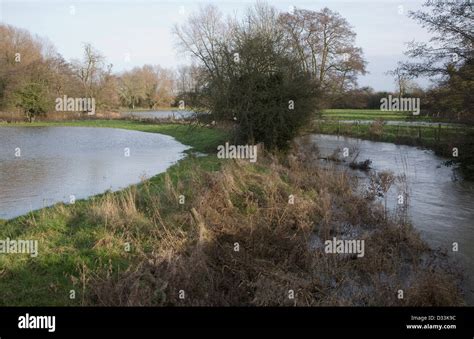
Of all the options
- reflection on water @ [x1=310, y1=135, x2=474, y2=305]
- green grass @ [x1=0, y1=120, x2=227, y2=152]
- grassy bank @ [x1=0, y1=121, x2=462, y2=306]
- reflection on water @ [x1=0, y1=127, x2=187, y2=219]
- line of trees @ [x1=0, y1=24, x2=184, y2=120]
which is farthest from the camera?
line of trees @ [x1=0, y1=24, x2=184, y2=120]

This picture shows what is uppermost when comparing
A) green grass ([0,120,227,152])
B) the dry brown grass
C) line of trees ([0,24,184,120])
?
line of trees ([0,24,184,120])

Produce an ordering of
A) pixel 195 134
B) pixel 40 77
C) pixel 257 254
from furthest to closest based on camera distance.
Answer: pixel 40 77, pixel 195 134, pixel 257 254

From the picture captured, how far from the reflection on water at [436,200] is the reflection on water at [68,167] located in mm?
10193

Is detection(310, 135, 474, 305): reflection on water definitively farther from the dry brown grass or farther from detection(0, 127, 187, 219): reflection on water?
detection(0, 127, 187, 219): reflection on water

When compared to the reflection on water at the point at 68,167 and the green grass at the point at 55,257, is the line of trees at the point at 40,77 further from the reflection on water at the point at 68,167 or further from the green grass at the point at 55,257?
the green grass at the point at 55,257

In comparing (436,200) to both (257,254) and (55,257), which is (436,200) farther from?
(55,257)

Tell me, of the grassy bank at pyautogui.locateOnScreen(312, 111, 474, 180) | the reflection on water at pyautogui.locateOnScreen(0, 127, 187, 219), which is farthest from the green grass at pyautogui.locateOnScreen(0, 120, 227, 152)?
the grassy bank at pyautogui.locateOnScreen(312, 111, 474, 180)

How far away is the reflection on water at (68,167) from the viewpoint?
1349 cm

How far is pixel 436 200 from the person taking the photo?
15070 millimetres

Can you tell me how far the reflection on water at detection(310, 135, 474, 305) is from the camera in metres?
10.5

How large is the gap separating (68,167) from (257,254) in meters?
13.5

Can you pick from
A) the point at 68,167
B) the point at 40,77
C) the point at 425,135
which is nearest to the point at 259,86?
the point at 68,167

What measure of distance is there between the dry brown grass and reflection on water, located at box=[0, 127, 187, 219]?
11.5 ft

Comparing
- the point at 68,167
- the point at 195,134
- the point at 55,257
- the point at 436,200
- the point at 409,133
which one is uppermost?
the point at 409,133
